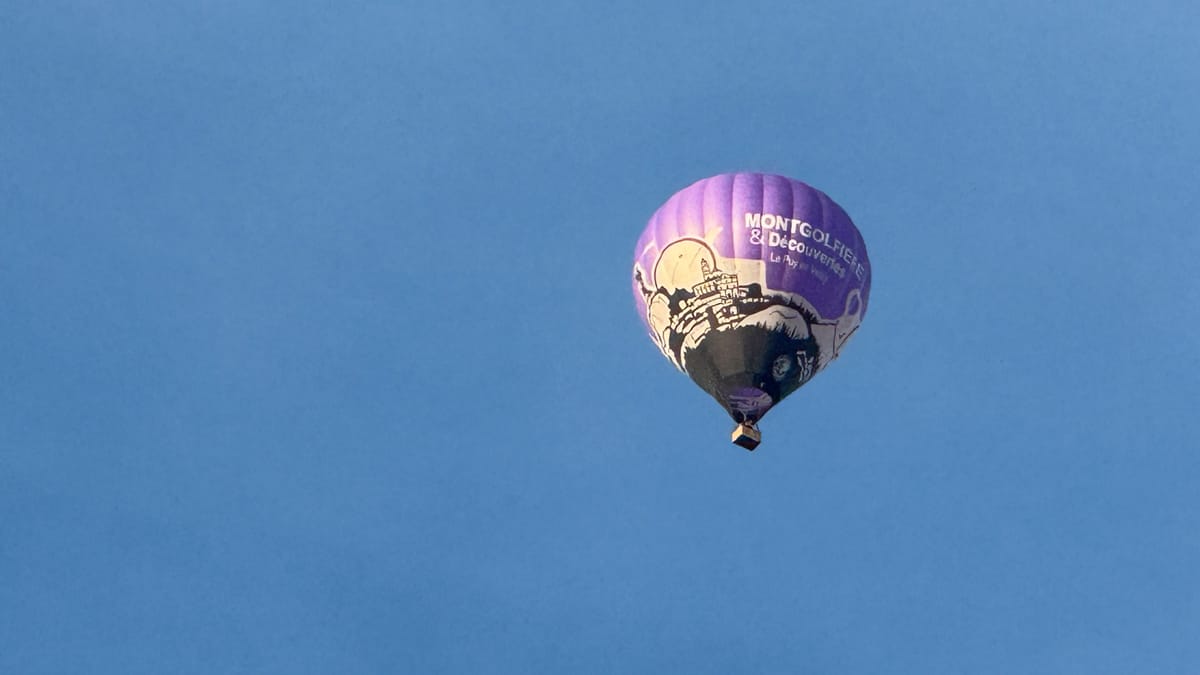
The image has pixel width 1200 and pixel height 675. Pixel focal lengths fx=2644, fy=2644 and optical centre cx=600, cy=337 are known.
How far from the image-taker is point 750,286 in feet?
173

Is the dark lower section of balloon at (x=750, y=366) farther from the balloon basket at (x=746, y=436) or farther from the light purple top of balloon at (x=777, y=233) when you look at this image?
the light purple top of balloon at (x=777, y=233)

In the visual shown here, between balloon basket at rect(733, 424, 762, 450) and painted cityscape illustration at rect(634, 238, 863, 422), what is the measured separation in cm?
23

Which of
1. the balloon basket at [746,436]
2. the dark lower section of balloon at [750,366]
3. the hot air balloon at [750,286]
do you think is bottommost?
the balloon basket at [746,436]

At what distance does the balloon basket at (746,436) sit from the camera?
54.0 meters

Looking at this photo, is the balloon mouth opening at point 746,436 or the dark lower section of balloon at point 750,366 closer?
the dark lower section of balloon at point 750,366

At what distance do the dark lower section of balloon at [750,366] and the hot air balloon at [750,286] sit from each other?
0.07 feet

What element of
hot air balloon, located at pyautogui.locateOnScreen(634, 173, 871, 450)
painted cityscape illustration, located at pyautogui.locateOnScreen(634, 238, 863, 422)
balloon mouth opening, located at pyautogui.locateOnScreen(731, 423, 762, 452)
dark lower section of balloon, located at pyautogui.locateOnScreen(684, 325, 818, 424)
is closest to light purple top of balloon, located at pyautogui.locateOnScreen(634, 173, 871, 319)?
hot air balloon, located at pyautogui.locateOnScreen(634, 173, 871, 450)

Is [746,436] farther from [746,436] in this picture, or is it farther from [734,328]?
[734,328]

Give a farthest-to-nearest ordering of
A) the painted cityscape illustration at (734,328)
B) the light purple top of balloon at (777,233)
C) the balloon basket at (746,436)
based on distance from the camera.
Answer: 1. the balloon basket at (746,436)
2. the light purple top of balloon at (777,233)
3. the painted cityscape illustration at (734,328)

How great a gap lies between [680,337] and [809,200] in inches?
152

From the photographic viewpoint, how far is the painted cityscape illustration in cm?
5278

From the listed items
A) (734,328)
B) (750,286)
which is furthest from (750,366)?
(750,286)

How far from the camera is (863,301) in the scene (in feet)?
179

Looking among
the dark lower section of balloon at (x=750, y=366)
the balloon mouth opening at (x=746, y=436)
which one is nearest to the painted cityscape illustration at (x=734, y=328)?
the dark lower section of balloon at (x=750, y=366)
